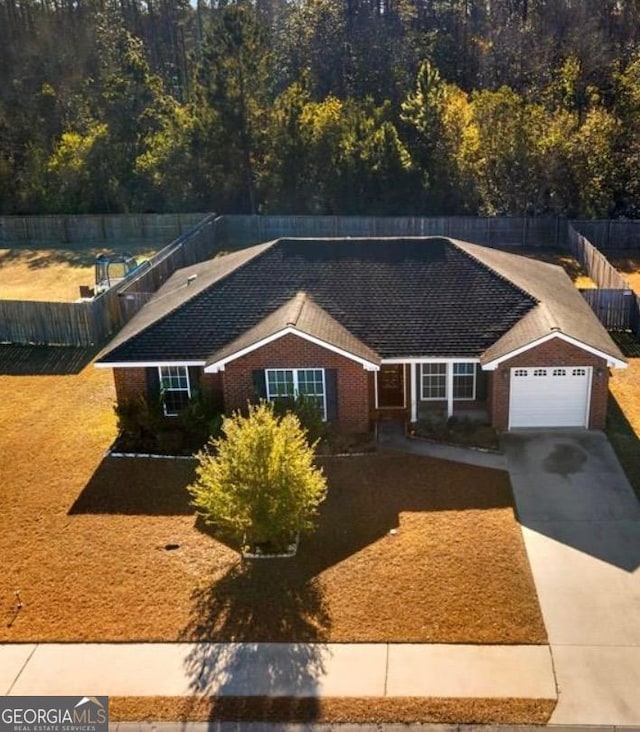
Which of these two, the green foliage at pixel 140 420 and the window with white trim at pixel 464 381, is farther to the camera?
the window with white trim at pixel 464 381

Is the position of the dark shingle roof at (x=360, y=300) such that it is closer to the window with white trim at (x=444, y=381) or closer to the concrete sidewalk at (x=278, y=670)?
the window with white trim at (x=444, y=381)

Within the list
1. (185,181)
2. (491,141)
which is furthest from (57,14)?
(491,141)

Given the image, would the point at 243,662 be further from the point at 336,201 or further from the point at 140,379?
the point at 336,201

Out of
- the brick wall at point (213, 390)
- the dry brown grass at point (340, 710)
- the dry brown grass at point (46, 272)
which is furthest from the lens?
the dry brown grass at point (46, 272)

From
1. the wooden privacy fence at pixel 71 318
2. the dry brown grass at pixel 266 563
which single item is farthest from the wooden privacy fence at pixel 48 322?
the dry brown grass at pixel 266 563

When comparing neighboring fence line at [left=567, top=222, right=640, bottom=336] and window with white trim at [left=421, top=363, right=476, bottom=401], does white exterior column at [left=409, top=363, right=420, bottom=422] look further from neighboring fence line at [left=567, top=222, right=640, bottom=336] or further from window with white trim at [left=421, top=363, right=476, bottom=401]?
neighboring fence line at [left=567, top=222, right=640, bottom=336]

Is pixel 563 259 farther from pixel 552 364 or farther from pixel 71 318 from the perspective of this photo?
pixel 71 318
